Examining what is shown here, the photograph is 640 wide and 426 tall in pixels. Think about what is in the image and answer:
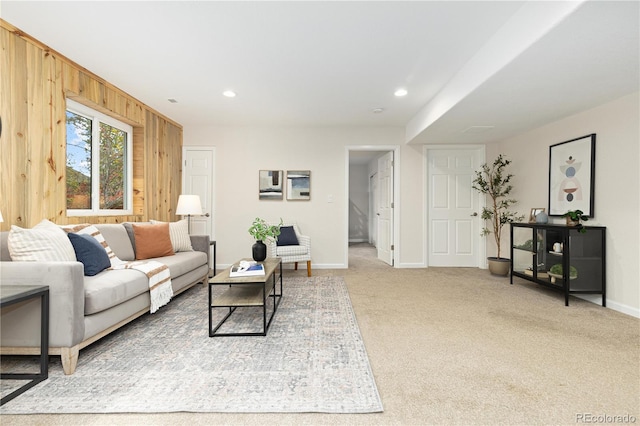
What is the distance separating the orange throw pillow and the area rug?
2.92 ft

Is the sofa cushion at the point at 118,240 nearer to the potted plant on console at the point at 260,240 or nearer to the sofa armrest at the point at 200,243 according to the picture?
the sofa armrest at the point at 200,243

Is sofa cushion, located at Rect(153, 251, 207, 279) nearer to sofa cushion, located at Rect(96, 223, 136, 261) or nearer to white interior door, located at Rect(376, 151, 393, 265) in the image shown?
sofa cushion, located at Rect(96, 223, 136, 261)

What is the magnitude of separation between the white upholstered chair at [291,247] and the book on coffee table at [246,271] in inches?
55.8

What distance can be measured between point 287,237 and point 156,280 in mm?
2102

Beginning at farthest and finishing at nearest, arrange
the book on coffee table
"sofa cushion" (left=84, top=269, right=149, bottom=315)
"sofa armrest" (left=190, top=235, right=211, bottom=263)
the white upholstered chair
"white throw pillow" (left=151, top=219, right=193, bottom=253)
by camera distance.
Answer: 1. the white upholstered chair
2. "sofa armrest" (left=190, top=235, right=211, bottom=263)
3. "white throw pillow" (left=151, top=219, right=193, bottom=253)
4. the book on coffee table
5. "sofa cushion" (left=84, top=269, right=149, bottom=315)

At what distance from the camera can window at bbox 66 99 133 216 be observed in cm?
300

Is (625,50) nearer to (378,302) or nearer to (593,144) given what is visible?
(593,144)

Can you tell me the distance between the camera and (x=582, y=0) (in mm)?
1501

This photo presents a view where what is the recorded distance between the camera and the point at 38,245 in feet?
6.37

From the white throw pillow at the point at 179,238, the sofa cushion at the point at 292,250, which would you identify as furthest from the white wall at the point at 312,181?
the white throw pillow at the point at 179,238

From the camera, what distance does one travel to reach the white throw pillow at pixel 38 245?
1.89 metres

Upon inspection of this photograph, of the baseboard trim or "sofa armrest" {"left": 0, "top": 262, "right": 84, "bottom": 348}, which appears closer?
"sofa armrest" {"left": 0, "top": 262, "right": 84, "bottom": 348}

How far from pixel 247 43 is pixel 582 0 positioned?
7.14ft

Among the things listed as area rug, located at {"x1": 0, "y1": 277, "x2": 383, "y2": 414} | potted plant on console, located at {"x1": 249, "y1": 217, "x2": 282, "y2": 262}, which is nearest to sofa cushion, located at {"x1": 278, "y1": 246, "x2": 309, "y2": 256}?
potted plant on console, located at {"x1": 249, "y1": 217, "x2": 282, "y2": 262}
